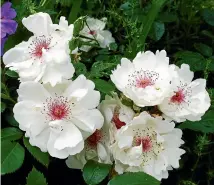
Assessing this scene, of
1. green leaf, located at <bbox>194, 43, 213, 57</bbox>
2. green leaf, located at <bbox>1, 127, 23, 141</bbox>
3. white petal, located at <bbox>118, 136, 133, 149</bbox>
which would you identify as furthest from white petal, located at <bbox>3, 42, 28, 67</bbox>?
green leaf, located at <bbox>194, 43, 213, 57</bbox>

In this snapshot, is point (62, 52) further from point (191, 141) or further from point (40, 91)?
point (191, 141)

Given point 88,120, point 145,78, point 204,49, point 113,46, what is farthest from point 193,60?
point 88,120

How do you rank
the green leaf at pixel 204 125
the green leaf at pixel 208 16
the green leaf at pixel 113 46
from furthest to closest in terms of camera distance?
the green leaf at pixel 208 16 → the green leaf at pixel 113 46 → the green leaf at pixel 204 125

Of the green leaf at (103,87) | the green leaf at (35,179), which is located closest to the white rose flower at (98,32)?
the green leaf at (103,87)

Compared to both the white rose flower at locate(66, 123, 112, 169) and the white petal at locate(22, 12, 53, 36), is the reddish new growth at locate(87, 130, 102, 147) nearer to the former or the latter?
the white rose flower at locate(66, 123, 112, 169)

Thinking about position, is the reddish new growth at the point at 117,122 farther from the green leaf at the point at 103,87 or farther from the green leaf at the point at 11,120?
the green leaf at the point at 11,120
